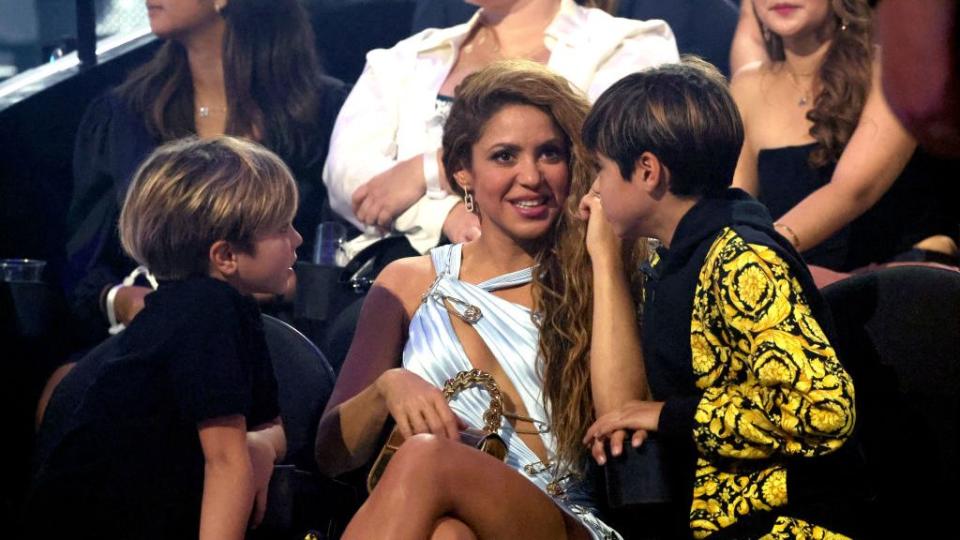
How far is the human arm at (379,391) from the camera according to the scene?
2396mm

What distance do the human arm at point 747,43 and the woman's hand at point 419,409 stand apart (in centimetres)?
178

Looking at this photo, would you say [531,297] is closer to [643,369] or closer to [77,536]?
[643,369]

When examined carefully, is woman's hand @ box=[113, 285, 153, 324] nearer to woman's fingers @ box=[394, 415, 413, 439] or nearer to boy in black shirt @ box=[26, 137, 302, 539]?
boy in black shirt @ box=[26, 137, 302, 539]

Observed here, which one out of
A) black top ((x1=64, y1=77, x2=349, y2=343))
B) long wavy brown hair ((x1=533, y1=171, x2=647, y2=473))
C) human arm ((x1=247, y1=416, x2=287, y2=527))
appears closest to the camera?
human arm ((x1=247, y1=416, x2=287, y2=527))

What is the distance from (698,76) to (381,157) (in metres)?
1.55

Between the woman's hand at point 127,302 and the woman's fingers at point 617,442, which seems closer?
the woman's fingers at point 617,442

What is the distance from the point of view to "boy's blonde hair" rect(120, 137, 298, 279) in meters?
2.50

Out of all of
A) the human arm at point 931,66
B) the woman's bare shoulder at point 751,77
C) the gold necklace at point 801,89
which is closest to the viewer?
the human arm at point 931,66

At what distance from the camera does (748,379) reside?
2152mm

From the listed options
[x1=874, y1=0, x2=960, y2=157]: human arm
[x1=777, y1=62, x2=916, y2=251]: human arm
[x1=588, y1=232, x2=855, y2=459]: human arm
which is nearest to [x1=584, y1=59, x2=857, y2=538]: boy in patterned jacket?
[x1=588, y1=232, x2=855, y2=459]: human arm

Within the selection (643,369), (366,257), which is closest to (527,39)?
(366,257)

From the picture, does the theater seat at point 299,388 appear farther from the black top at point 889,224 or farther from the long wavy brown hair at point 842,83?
the long wavy brown hair at point 842,83

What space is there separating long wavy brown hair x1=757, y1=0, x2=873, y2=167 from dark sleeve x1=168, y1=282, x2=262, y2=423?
1691 millimetres

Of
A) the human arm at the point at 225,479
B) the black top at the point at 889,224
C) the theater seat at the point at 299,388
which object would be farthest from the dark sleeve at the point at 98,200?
the black top at the point at 889,224
